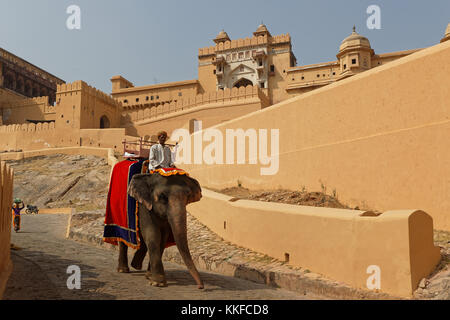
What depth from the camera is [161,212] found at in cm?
523

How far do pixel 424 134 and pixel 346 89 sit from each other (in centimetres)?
266

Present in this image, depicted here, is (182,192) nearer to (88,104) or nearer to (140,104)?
(88,104)

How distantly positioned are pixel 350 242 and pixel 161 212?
277 centimetres

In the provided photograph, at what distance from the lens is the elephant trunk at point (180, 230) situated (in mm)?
5000

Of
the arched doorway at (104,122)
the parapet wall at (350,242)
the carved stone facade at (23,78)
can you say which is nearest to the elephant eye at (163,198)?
the parapet wall at (350,242)

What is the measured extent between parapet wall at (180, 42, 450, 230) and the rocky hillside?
10677mm

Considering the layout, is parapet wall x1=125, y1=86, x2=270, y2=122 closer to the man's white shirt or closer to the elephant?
the man's white shirt

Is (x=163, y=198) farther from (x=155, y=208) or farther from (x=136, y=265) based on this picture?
(x=136, y=265)

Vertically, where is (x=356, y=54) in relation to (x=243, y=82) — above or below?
Result: below

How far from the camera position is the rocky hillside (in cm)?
1997

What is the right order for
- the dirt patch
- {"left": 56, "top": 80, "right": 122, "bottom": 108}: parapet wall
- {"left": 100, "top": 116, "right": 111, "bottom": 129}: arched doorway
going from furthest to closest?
{"left": 100, "top": 116, "right": 111, "bottom": 129}: arched doorway < {"left": 56, "top": 80, "right": 122, "bottom": 108}: parapet wall < the dirt patch

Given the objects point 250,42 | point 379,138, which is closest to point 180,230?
point 379,138

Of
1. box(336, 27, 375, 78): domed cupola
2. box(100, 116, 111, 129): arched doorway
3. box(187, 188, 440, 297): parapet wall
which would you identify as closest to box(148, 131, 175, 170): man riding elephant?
box(187, 188, 440, 297): parapet wall
